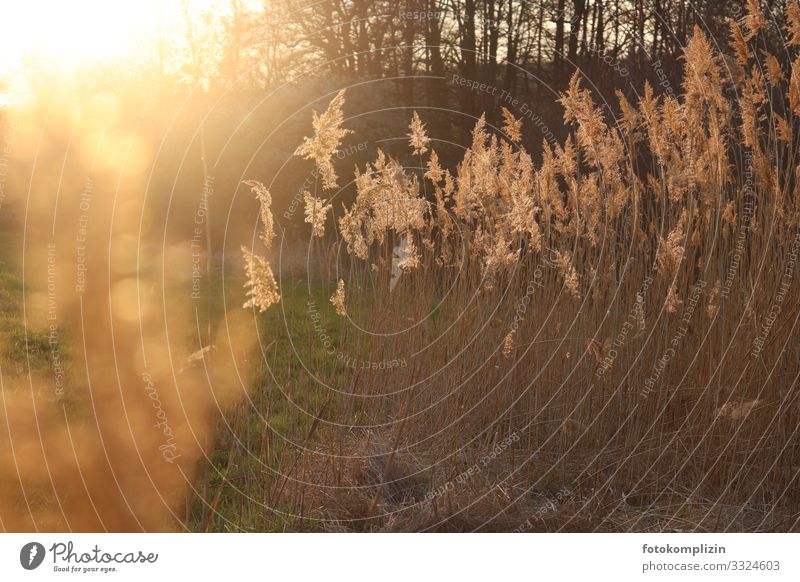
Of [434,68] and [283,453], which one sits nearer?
[283,453]

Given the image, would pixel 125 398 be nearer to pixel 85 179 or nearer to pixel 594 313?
pixel 85 179

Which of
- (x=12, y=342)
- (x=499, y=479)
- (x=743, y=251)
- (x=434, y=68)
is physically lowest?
(x=499, y=479)

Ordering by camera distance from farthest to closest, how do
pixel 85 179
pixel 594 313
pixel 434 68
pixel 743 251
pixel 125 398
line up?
1. pixel 434 68
2. pixel 594 313
3. pixel 743 251
4. pixel 85 179
5. pixel 125 398

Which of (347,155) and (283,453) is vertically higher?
(347,155)

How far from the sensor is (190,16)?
9.87ft

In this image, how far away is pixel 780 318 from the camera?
3639 mm

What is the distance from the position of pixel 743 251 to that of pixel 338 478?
7.30 feet

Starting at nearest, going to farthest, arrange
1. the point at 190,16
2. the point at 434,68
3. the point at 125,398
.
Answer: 1. the point at 125,398
2. the point at 190,16
3. the point at 434,68

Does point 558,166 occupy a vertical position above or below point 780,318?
above

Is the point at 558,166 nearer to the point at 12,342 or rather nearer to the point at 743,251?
the point at 743,251

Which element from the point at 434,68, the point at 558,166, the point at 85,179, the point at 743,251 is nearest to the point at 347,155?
the point at 434,68

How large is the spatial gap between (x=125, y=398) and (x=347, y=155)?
656 centimetres

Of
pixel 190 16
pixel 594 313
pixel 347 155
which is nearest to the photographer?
pixel 190 16
